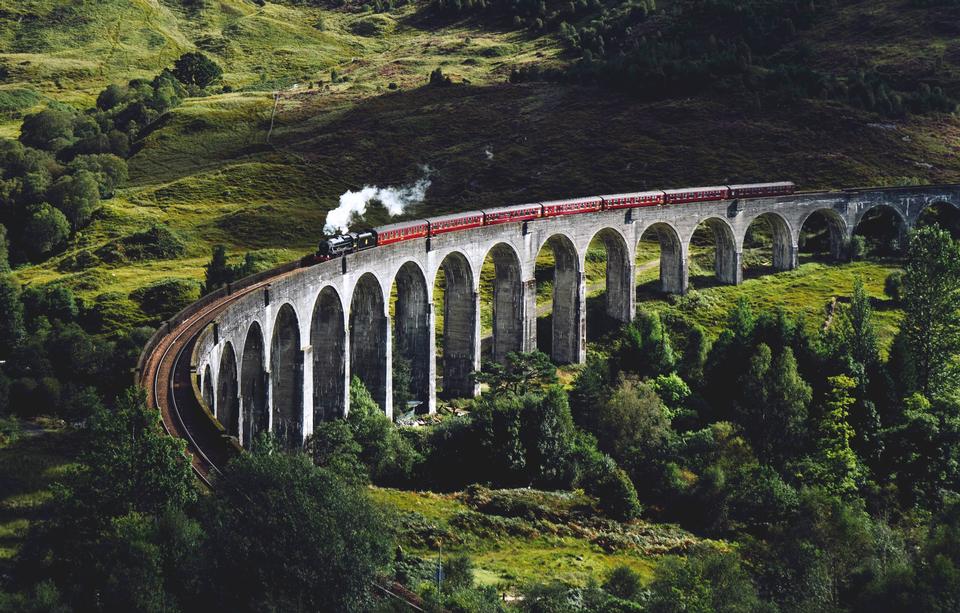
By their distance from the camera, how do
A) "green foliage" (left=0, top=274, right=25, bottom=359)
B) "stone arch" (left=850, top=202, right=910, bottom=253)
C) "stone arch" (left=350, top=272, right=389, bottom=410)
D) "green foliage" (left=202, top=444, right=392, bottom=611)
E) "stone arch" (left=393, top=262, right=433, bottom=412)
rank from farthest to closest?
"stone arch" (left=850, top=202, right=910, bottom=253) < "green foliage" (left=0, top=274, right=25, bottom=359) < "stone arch" (left=393, top=262, right=433, bottom=412) < "stone arch" (left=350, top=272, right=389, bottom=410) < "green foliage" (left=202, top=444, right=392, bottom=611)

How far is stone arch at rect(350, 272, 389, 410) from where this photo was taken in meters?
72.6

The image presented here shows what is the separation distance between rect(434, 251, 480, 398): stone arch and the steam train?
3527 millimetres

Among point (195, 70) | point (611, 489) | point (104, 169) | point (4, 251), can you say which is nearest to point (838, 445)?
point (611, 489)

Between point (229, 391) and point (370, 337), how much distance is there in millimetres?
17934

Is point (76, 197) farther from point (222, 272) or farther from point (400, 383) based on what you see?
point (400, 383)

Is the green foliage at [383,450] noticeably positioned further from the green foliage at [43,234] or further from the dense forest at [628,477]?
the green foliage at [43,234]

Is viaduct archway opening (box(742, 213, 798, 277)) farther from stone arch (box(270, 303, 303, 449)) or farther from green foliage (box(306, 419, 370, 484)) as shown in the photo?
stone arch (box(270, 303, 303, 449))

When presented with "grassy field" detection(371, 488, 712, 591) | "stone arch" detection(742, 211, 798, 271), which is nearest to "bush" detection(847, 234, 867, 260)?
"stone arch" detection(742, 211, 798, 271)

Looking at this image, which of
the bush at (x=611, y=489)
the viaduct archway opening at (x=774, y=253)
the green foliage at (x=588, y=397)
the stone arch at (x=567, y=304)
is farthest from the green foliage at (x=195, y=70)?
the bush at (x=611, y=489)

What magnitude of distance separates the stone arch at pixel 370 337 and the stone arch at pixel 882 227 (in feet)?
189

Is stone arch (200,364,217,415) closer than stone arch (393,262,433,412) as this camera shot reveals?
Yes

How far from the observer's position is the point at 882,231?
113500mm

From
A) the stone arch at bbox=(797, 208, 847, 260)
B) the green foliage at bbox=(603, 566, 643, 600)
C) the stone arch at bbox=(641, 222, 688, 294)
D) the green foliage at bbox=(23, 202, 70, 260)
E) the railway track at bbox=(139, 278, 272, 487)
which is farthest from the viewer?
the green foliage at bbox=(23, 202, 70, 260)

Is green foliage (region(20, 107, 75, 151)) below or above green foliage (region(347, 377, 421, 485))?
above
